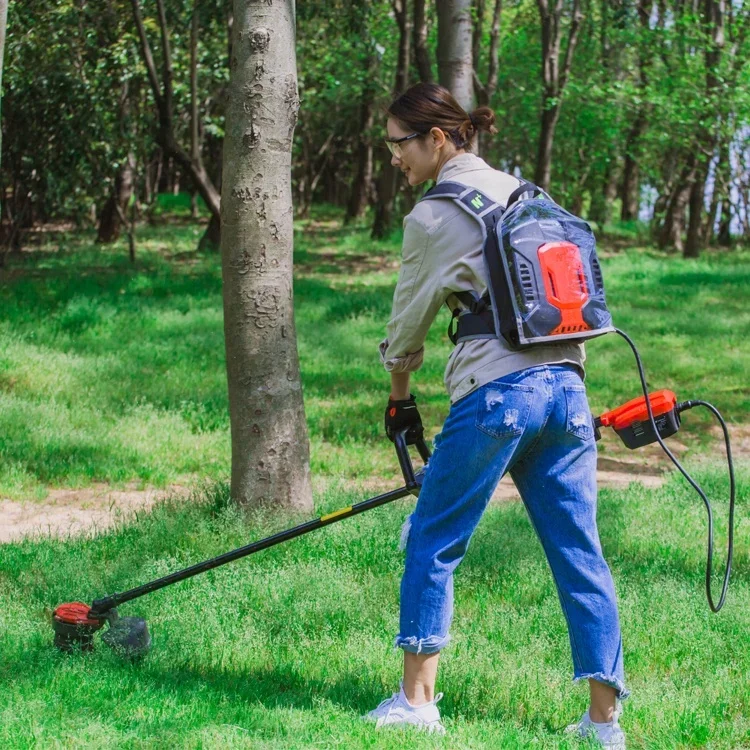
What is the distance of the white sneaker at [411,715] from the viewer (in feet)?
9.98

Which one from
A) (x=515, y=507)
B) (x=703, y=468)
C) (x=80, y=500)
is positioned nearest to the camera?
(x=515, y=507)

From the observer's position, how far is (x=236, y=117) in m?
4.91

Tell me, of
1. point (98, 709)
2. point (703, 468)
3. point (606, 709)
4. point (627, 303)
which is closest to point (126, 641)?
point (98, 709)

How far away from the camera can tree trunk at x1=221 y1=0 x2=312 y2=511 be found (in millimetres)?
4879

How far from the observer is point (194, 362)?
31.2 ft

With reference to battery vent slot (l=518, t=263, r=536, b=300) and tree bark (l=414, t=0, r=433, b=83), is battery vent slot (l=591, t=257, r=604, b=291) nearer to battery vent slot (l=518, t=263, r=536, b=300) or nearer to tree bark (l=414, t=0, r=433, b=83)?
battery vent slot (l=518, t=263, r=536, b=300)

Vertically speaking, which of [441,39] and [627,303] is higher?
[441,39]

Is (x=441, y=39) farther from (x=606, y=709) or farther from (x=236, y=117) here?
(x=606, y=709)

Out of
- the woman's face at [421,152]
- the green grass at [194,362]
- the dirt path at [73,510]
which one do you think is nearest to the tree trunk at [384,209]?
the green grass at [194,362]

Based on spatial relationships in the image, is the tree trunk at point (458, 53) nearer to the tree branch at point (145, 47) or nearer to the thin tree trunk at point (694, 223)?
the tree branch at point (145, 47)

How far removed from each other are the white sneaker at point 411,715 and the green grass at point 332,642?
0.06m

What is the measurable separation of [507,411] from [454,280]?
1.34 feet

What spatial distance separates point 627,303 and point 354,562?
10.5 meters

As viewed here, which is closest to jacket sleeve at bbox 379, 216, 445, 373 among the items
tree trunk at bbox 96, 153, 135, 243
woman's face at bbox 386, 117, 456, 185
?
woman's face at bbox 386, 117, 456, 185
